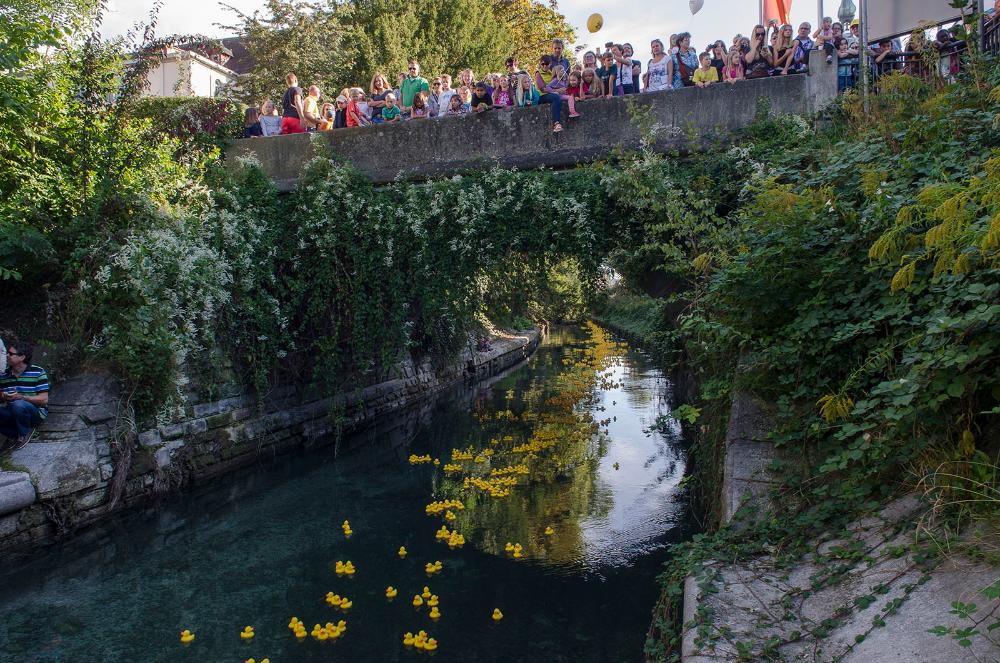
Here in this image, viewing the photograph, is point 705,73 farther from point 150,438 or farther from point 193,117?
point 150,438

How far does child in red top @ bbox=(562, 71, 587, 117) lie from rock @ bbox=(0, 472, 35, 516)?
7.23 meters

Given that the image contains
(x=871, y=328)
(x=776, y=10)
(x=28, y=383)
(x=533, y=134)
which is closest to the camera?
(x=871, y=328)

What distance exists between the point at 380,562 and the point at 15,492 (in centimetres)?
328

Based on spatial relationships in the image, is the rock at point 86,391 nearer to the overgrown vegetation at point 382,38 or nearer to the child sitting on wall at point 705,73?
the child sitting on wall at point 705,73

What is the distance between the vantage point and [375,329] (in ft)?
32.9

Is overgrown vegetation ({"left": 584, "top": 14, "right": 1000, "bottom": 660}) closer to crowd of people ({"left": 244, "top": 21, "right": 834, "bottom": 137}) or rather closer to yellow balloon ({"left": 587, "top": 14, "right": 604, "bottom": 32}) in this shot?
Answer: crowd of people ({"left": 244, "top": 21, "right": 834, "bottom": 137})

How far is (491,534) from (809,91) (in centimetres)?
636

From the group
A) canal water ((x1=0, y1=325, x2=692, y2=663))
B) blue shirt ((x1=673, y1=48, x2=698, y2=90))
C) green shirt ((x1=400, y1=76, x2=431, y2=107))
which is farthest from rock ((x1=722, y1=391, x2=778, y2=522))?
green shirt ((x1=400, y1=76, x2=431, y2=107))

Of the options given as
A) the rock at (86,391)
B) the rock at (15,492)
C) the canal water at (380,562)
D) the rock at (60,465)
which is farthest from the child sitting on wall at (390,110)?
the rock at (15,492)

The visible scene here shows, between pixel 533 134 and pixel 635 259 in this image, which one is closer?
pixel 635 259

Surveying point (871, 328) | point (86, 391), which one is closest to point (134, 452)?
point (86, 391)

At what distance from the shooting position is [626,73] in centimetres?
970

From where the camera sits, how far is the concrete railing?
8.56m

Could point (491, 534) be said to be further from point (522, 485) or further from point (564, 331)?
point (564, 331)
